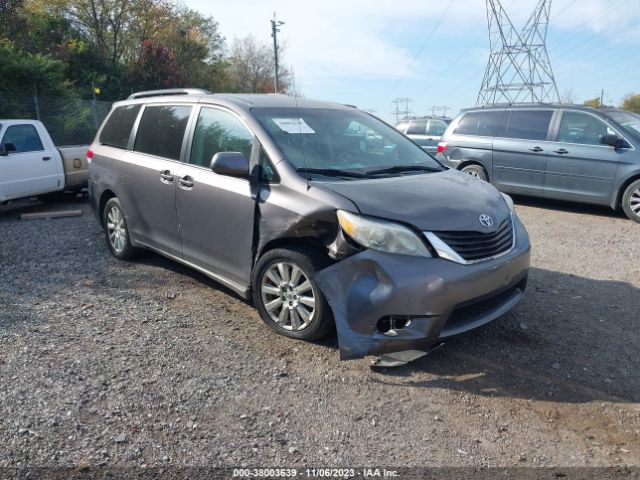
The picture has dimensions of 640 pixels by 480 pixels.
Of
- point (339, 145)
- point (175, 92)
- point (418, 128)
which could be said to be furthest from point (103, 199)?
point (418, 128)

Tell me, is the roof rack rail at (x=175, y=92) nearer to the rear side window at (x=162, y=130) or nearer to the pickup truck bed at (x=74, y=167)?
the rear side window at (x=162, y=130)

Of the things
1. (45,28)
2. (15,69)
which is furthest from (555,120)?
(45,28)

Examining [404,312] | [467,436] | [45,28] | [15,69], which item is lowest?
[467,436]

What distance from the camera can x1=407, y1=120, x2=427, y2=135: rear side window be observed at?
1731 centimetres

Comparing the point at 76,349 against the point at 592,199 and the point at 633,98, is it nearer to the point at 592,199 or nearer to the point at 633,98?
the point at 592,199

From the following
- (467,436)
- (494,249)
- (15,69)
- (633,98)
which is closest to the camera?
(467,436)

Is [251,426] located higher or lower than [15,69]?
lower

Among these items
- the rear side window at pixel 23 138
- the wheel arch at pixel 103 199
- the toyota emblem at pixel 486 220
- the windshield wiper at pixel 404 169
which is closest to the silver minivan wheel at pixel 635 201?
the windshield wiper at pixel 404 169

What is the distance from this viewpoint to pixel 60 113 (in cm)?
1658

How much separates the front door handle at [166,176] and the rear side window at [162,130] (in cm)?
15

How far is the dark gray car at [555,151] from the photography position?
8250 millimetres

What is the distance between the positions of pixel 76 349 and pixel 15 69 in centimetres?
1577

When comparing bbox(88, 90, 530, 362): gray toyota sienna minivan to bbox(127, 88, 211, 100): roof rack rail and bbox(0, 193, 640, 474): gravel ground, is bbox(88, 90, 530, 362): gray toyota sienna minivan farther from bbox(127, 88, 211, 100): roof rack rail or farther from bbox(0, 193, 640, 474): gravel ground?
bbox(0, 193, 640, 474): gravel ground

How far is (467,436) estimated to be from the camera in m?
2.92
